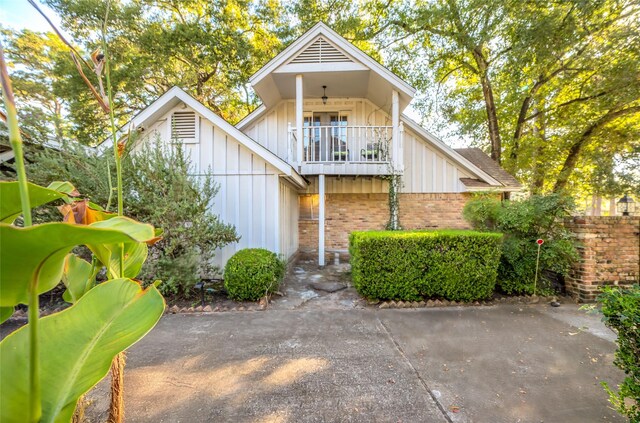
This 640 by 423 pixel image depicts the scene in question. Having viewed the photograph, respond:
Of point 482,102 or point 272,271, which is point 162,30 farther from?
point 482,102

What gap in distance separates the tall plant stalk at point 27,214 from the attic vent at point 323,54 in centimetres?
785

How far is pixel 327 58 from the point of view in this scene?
7.35m

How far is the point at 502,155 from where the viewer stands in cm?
1217

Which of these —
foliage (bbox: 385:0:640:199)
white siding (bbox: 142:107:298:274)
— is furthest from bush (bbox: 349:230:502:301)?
foliage (bbox: 385:0:640:199)

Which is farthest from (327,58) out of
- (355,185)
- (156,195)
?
(156,195)

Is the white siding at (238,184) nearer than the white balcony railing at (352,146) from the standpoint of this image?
Yes

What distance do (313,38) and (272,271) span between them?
6422 millimetres

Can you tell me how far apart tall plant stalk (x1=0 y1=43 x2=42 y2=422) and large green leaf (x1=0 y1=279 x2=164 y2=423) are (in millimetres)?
45

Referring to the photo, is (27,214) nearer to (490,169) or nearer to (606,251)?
(606,251)

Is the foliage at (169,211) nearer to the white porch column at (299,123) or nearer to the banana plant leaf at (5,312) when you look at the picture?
the white porch column at (299,123)

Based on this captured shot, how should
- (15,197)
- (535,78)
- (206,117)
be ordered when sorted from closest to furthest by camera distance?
(15,197) < (206,117) < (535,78)

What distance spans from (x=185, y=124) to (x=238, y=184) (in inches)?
76.8

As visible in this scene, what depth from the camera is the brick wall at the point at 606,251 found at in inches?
197

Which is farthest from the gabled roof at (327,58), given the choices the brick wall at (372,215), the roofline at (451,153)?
the brick wall at (372,215)
